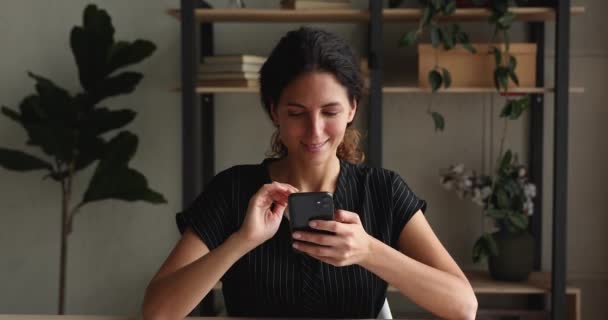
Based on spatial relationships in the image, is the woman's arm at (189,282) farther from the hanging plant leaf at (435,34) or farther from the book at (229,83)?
the hanging plant leaf at (435,34)

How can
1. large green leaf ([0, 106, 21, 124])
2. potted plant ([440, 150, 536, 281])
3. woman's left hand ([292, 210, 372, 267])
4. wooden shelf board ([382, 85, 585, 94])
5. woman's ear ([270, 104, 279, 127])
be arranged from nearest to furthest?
woman's left hand ([292, 210, 372, 267]), woman's ear ([270, 104, 279, 127]), wooden shelf board ([382, 85, 585, 94]), potted plant ([440, 150, 536, 281]), large green leaf ([0, 106, 21, 124])

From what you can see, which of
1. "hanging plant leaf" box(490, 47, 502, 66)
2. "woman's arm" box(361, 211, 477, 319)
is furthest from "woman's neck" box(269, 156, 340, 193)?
"hanging plant leaf" box(490, 47, 502, 66)

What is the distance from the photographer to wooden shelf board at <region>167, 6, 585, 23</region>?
273 cm

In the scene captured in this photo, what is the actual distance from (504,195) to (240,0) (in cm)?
141

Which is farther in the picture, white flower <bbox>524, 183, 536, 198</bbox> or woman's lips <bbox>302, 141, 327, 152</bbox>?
white flower <bbox>524, 183, 536, 198</bbox>

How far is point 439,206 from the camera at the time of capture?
10.7 feet

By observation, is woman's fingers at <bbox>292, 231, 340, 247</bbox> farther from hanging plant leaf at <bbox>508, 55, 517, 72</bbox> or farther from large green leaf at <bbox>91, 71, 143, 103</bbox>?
large green leaf at <bbox>91, 71, 143, 103</bbox>

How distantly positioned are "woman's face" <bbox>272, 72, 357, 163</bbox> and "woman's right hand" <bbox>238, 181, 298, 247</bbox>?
180 mm

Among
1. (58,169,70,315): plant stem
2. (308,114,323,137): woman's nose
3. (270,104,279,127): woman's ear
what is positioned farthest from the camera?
(58,169,70,315): plant stem

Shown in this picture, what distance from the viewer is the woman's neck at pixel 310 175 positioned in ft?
5.70

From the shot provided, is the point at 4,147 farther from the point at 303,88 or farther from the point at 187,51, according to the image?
the point at 303,88

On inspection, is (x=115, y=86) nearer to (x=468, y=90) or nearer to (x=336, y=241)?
(x=468, y=90)

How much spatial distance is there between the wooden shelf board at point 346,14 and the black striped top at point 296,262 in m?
1.19

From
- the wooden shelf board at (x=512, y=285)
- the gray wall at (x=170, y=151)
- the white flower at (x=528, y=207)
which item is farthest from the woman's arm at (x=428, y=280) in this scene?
the gray wall at (x=170, y=151)
